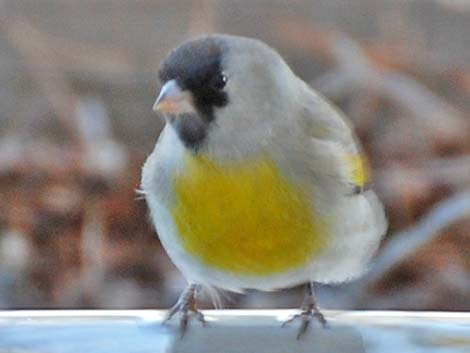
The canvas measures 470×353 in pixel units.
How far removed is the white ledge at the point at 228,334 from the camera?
1.81m

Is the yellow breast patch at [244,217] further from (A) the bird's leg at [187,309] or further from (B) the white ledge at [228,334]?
(B) the white ledge at [228,334]

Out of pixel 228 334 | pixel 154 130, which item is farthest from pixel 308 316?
pixel 154 130

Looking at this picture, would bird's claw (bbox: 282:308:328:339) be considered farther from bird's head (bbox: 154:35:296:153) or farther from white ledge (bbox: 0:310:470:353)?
bird's head (bbox: 154:35:296:153)

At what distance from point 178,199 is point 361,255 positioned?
0.39 meters

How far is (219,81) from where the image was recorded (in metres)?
2.30

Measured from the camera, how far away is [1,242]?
13.5ft

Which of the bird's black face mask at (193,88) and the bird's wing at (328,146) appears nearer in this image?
the bird's black face mask at (193,88)

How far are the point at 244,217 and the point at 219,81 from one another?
0.69ft

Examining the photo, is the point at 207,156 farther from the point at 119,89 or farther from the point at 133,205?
the point at 119,89

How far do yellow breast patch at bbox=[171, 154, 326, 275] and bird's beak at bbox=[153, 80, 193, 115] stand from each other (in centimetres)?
12

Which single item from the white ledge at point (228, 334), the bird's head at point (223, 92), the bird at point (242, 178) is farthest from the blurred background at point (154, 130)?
the white ledge at point (228, 334)

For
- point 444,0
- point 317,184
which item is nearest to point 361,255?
point 317,184

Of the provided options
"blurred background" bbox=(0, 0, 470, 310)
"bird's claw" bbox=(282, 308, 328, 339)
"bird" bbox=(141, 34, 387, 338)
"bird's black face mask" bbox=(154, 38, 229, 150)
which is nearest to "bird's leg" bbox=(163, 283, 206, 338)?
"bird" bbox=(141, 34, 387, 338)

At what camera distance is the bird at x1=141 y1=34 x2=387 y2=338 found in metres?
2.30
